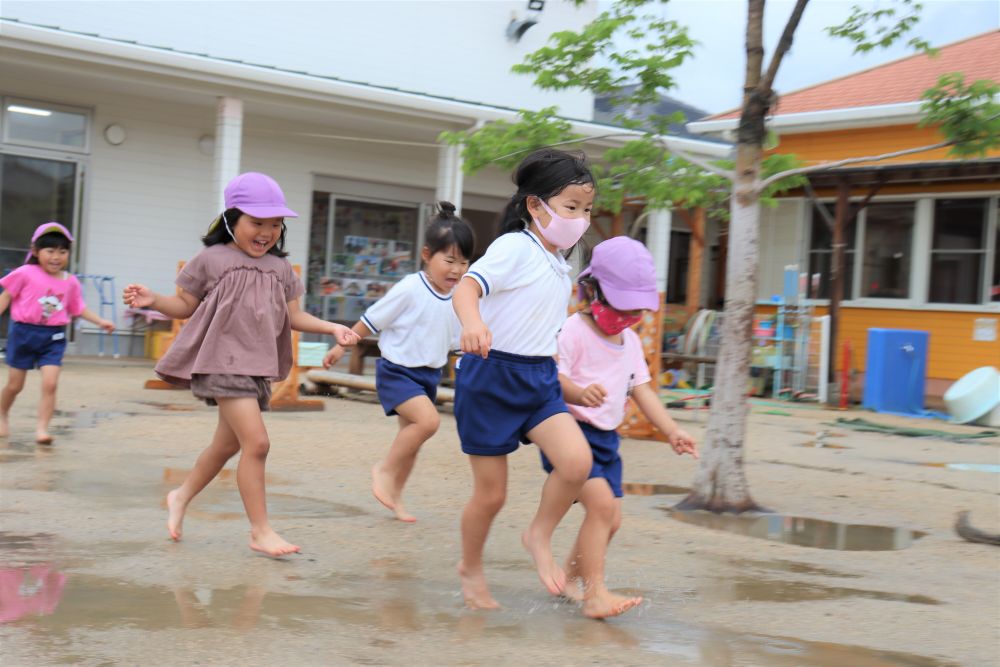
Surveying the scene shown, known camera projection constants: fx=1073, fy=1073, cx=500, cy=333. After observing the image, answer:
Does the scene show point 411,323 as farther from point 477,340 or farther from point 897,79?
point 897,79

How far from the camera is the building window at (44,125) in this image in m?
13.9

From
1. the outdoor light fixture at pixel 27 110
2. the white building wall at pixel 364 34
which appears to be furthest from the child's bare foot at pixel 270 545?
the outdoor light fixture at pixel 27 110

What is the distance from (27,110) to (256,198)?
11149 mm

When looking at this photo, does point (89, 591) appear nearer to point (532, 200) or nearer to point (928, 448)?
point (532, 200)

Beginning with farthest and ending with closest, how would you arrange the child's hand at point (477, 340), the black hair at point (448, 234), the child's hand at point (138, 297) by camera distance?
the black hair at point (448, 234), the child's hand at point (138, 297), the child's hand at point (477, 340)

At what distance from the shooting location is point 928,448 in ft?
33.3

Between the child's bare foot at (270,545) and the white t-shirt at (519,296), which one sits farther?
the child's bare foot at (270,545)

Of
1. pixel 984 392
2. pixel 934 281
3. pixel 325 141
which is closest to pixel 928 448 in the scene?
pixel 984 392

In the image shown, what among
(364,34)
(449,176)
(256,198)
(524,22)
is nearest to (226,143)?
(449,176)

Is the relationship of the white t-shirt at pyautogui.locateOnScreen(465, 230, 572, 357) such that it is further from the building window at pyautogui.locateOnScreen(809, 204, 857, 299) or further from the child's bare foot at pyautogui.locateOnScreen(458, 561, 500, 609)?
the building window at pyautogui.locateOnScreen(809, 204, 857, 299)

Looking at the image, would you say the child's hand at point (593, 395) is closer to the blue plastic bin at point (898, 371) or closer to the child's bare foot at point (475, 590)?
the child's bare foot at point (475, 590)

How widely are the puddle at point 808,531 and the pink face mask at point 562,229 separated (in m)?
2.43

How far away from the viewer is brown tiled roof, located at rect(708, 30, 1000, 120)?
52.7ft

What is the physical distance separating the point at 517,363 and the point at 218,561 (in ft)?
4.99
